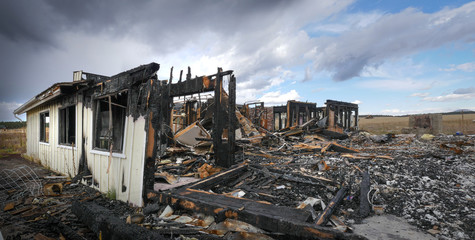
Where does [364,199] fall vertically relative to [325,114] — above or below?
below

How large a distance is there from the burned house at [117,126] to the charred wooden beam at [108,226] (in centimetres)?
89

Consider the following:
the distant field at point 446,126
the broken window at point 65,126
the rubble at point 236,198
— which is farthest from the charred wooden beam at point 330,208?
the distant field at point 446,126

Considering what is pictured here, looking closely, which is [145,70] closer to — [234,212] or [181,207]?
[181,207]

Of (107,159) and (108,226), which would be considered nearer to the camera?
(108,226)

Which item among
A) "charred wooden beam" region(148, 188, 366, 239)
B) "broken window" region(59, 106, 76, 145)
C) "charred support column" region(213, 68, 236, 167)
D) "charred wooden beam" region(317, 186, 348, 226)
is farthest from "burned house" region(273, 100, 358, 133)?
"charred wooden beam" region(148, 188, 366, 239)

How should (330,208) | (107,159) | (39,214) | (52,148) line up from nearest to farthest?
(330,208)
(39,214)
(107,159)
(52,148)

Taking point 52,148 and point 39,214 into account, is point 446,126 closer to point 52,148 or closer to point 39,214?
point 39,214

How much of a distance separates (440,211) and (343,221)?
1.72 meters

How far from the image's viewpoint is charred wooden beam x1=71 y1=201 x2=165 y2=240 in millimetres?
2637

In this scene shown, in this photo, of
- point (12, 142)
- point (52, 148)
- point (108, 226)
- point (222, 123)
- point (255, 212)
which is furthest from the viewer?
point (12, 142)

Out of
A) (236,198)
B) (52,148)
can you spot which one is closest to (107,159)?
(236,198)

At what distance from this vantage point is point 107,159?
17.4 feet

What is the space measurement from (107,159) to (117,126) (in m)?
3.39

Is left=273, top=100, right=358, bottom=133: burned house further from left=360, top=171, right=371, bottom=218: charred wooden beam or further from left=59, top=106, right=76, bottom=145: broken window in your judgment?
left=59, top=106, right=76, bottom=145: broken window
